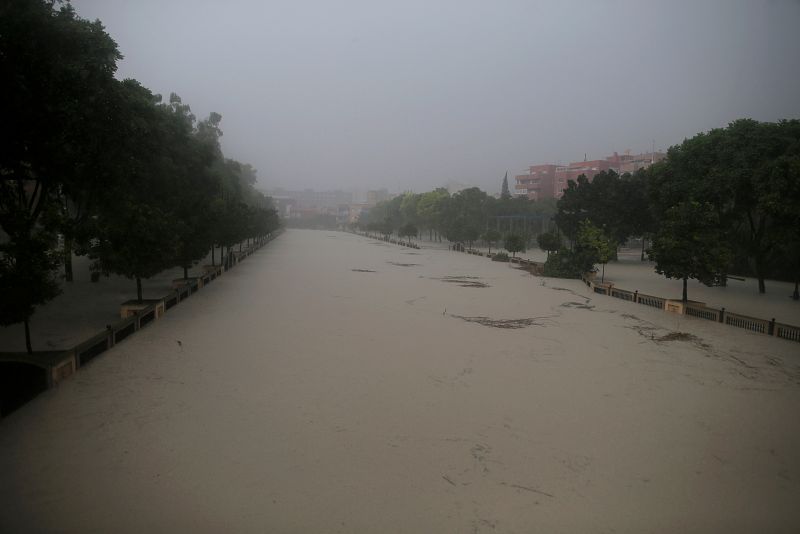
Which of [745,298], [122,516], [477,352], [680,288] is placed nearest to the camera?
[122,516]

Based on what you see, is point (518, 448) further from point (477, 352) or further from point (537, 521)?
point (477, 352)

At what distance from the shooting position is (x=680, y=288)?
25828mm

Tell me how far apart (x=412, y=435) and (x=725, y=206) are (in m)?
27.2

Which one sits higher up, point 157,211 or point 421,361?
point 157,211

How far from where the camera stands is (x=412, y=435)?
7.96 m

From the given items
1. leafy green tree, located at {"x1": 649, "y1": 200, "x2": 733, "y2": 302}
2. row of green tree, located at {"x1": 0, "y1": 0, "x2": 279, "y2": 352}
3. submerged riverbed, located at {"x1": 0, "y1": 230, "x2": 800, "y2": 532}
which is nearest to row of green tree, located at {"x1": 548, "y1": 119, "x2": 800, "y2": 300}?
leafy green tree, located at {"x1": 649, "y1": 200, "x2": 733, "y2": 302}

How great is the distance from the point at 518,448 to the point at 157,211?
48.4 feet

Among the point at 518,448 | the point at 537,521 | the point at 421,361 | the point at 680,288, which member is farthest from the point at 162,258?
the point at 680,288

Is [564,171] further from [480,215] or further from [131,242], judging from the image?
[131,242]

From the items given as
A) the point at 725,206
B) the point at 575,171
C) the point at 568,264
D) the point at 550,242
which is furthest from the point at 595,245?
the point at 575,171

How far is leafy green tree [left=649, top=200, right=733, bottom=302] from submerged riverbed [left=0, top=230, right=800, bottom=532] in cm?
461

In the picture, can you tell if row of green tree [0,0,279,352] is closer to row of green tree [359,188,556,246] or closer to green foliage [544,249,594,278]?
green foliage [544,249,594,278]

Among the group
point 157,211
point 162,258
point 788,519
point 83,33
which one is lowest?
point 788,519

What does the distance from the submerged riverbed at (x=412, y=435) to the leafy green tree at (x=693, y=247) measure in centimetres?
461
